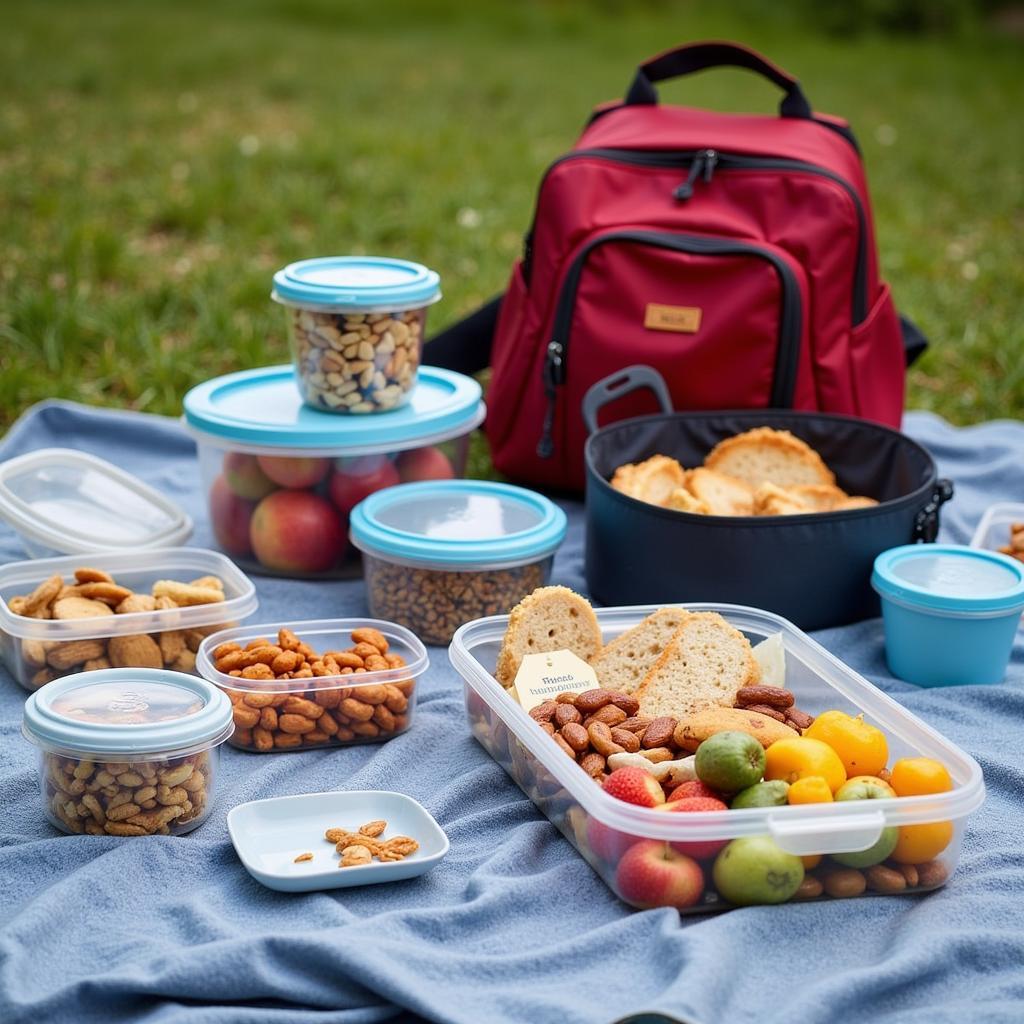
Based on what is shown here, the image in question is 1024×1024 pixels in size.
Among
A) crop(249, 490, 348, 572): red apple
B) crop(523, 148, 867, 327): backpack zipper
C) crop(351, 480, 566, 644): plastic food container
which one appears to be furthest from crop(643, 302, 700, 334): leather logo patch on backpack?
crop(249, 490, 348, 572): red apple

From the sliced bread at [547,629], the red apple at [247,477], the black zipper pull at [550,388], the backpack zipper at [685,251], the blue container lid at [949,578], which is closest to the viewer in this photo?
the sliced bread at [547,629]

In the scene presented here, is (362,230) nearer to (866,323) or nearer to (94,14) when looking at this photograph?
(866,323)

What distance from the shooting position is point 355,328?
2467 mm

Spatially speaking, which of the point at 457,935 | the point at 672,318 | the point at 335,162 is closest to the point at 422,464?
the point at 672,318

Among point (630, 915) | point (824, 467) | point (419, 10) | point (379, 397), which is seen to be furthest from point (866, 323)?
point (419, 10)

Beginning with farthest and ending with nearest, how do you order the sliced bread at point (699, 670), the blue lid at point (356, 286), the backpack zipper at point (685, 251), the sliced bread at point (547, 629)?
the backpack zipper at point (685, 251) → the blue lid at point (356, 286) → the sliced bread at point (547, 629) → the sliced bread at point (699, 670)

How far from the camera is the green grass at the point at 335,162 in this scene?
146 inches

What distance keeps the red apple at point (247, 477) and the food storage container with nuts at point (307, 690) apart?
533mm

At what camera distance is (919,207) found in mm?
5258

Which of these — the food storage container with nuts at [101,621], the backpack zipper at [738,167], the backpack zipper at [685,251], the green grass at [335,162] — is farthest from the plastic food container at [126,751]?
the green grass at [335,162]

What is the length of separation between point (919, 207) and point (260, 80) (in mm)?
3169

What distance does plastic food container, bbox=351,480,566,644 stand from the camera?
7.59 ft

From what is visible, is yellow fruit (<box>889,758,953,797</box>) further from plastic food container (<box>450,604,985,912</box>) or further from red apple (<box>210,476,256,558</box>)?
red apple (<box>210,476,256,558</box>)

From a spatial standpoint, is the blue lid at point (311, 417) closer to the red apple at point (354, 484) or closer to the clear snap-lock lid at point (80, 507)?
the red apple at point (354, 484)
